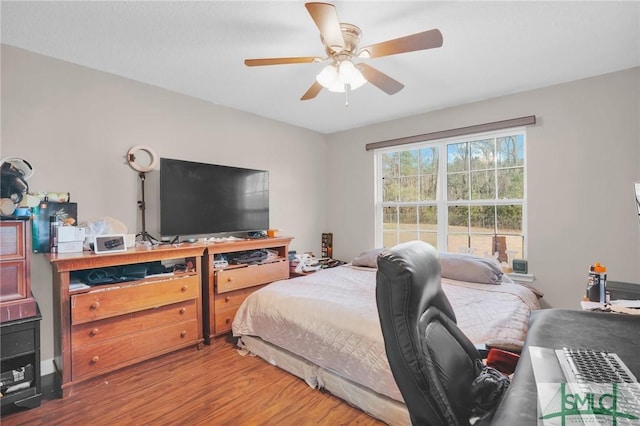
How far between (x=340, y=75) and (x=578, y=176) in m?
2.45

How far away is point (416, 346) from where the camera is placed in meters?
0.83

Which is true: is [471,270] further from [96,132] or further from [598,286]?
[96,132]

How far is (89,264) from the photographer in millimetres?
2055

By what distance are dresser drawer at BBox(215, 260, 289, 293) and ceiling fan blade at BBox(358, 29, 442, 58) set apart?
2.16m

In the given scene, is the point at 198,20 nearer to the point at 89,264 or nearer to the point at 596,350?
the point at 89,264

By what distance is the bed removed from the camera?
5.67 feet

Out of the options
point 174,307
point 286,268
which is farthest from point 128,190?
point 286,268

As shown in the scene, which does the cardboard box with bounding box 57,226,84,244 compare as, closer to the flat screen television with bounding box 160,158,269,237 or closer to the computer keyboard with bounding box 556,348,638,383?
the flat screen television with bounding box 160,158,269,237

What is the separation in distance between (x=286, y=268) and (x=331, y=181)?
176 cm

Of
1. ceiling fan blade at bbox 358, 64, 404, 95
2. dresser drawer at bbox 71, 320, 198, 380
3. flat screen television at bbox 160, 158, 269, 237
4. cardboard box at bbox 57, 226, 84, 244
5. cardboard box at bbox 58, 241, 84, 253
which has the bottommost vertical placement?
dresser drawer at bbox 71, 320, 198, 380

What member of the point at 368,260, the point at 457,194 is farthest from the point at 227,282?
the point at 457,194

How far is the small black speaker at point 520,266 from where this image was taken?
301 cm

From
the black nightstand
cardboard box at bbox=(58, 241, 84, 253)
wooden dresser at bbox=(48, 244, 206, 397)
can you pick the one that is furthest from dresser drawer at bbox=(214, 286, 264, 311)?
the black nightstand

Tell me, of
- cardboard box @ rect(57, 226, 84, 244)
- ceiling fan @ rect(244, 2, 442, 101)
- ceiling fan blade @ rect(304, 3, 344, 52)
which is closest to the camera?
ceiling fan blade @ rect(304, 3, 344, 52)
